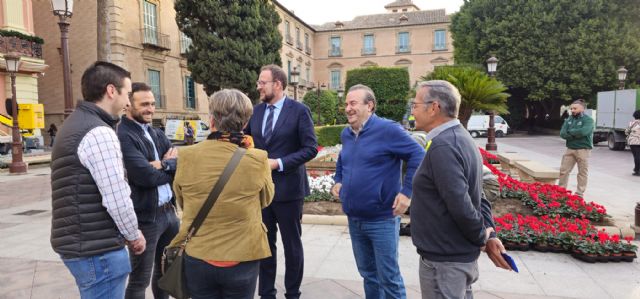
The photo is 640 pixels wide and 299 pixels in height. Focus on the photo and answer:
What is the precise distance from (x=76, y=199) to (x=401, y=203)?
6.45 ft

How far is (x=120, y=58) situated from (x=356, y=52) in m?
31.3

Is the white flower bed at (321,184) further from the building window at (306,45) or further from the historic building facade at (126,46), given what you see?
the building window at (306,45)

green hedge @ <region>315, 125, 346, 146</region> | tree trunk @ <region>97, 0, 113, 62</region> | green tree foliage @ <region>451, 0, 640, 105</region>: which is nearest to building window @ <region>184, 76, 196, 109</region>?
green hedge @ <region>315, 125, 346, 146</region>

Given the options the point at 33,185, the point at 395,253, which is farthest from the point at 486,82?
the point at 33,185

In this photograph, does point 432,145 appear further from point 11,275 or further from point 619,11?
point 619,11

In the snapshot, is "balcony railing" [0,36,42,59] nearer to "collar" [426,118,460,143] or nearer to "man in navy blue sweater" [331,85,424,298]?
"man in navy blue sweater" [331,85,424,298]

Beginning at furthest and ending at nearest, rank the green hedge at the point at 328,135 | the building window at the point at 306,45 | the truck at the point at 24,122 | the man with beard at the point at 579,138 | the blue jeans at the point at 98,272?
1. the building window at the point at 306,45
2. the green hedge at the point at 328,135
3. the truck at the point at 24,122
4. the man with beard at the point at 579,138
5. the blue jeans at the point at 98,272

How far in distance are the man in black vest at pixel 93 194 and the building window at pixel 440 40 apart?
48.2 meters

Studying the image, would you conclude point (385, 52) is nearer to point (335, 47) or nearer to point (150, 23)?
point (335, 47)

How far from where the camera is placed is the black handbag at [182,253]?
208cm

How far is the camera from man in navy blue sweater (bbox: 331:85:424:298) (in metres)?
2.94

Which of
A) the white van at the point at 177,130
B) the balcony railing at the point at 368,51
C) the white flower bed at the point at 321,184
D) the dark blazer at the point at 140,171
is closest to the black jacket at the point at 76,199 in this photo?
the dark blazer at the point at 140,171

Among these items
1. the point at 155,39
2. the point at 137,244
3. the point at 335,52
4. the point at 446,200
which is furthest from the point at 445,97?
the point at 335,52

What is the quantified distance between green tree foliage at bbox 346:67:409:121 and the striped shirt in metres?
20.2
